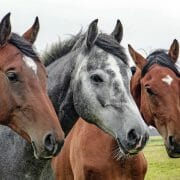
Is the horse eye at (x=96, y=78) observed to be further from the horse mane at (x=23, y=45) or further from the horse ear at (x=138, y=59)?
the horse ear at (x=138, y=59)

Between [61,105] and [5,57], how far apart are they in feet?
4.69

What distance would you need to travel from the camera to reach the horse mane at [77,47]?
23.9 feet

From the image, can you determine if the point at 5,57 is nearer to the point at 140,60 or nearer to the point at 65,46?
the point at 65,46

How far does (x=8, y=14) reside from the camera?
20.8 feet

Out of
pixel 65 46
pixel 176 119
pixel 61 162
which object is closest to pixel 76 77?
pixel 65 46

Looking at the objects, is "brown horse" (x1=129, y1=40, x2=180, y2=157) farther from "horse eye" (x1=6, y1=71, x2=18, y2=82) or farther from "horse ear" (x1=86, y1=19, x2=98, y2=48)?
"horse eye" (x1=6, y1=71, x2=18, y2=82)

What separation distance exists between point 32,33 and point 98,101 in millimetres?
1354

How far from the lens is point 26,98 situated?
607 centimetres

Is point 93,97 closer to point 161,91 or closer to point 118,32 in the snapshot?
point 118,32

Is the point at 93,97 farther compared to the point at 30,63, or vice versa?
the point at 93,97

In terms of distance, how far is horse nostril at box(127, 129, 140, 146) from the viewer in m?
6.38

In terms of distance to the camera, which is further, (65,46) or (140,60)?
(140,60)

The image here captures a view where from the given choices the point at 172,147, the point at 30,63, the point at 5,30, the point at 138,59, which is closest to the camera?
the point at 30,63

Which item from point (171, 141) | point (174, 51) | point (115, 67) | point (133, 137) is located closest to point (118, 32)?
point (115, 67)
